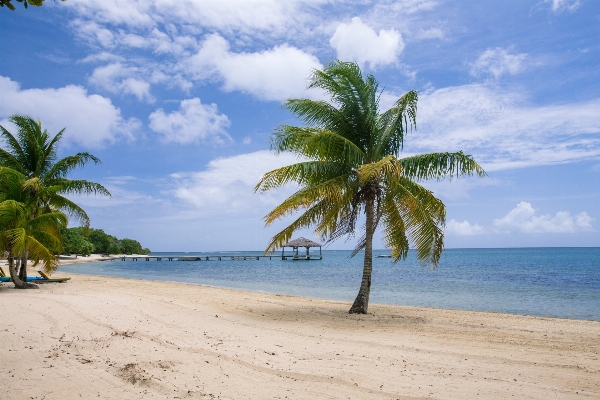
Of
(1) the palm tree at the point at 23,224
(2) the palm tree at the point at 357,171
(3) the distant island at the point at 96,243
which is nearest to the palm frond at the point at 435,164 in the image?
(2) the palm tree at the point at 357,171

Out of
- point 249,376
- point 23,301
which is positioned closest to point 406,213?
point 249,376

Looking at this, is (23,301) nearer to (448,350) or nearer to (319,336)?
(319,336)

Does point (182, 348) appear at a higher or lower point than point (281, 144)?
lower

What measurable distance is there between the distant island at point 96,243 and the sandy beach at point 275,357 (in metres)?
67.9

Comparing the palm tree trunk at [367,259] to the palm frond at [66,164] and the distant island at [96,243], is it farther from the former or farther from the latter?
the distant island at [96,243]

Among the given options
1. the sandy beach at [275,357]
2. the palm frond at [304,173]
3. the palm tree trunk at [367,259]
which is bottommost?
the sandy beach at [275,357]

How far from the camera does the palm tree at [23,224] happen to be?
1329 cm

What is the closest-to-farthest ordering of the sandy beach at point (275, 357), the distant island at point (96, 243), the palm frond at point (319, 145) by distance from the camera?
the sandy beach at point (275, 357)
the palm frond at point (319, 145)
the distant island at point (96, 243)

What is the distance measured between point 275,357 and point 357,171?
596 centimetres

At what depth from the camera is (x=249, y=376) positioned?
541 cm

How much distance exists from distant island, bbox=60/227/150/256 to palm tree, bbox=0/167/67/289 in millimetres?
59271

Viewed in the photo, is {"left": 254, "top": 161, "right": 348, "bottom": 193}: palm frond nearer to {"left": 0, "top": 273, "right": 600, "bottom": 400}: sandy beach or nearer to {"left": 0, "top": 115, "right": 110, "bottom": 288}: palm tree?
{"left": 0, "top": 273, "right": 600, "bottom": 400}: sandy beach

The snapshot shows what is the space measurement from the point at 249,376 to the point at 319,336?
121 inches

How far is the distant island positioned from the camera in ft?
240
